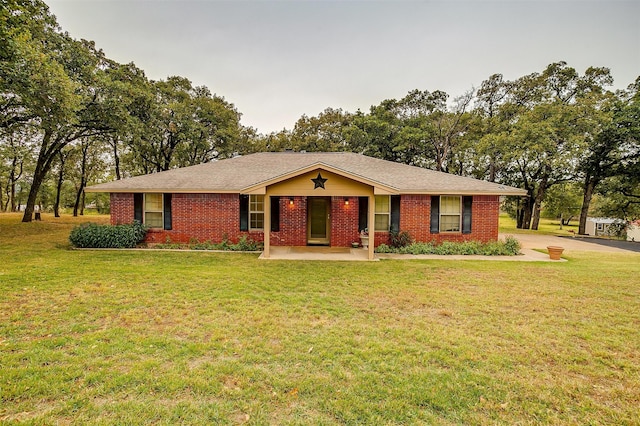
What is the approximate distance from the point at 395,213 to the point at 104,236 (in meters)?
11.7

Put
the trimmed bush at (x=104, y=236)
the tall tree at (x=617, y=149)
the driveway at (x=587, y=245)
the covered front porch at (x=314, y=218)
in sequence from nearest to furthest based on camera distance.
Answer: the covered front porch at (x=314, y=218) < the trimmed bush at (x=104, y=236) < the driveway at (x=587, y=245) < the tall tree at (x=617, y=149)

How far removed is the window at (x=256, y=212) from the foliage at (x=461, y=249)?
5.02 m

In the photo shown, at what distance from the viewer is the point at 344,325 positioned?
179 inches

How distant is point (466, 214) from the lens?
11516 millimetres

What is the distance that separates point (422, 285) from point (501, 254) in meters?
6.24

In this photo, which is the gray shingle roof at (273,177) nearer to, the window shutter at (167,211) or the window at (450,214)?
the window shutter at (167,211)

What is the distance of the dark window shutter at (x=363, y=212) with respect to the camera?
11633mm

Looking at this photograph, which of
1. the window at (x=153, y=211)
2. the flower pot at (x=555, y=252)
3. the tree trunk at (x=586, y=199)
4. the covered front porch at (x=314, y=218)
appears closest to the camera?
the covered front porch at (x=314, y=218)

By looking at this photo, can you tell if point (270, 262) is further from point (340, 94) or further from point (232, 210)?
point (340, 94)

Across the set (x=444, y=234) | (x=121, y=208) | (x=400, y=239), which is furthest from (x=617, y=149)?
(x=121, y=208)

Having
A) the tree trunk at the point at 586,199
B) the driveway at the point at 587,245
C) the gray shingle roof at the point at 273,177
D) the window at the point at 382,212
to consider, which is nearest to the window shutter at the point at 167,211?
the gray shingle roof at the point at 273,177

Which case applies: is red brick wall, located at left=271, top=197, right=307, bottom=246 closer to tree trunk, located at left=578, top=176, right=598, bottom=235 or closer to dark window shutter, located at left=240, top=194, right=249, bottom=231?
dark window shutter, located at left=240, top=194, right=249, bottom=231

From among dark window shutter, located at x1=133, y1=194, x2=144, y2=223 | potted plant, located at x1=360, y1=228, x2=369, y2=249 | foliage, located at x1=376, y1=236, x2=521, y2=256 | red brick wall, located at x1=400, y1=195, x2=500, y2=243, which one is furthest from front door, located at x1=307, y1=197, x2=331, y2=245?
dark window shutter, located at x1=133, y1=194, x2=144, y2=223

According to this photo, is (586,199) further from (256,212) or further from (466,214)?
(256,212)
